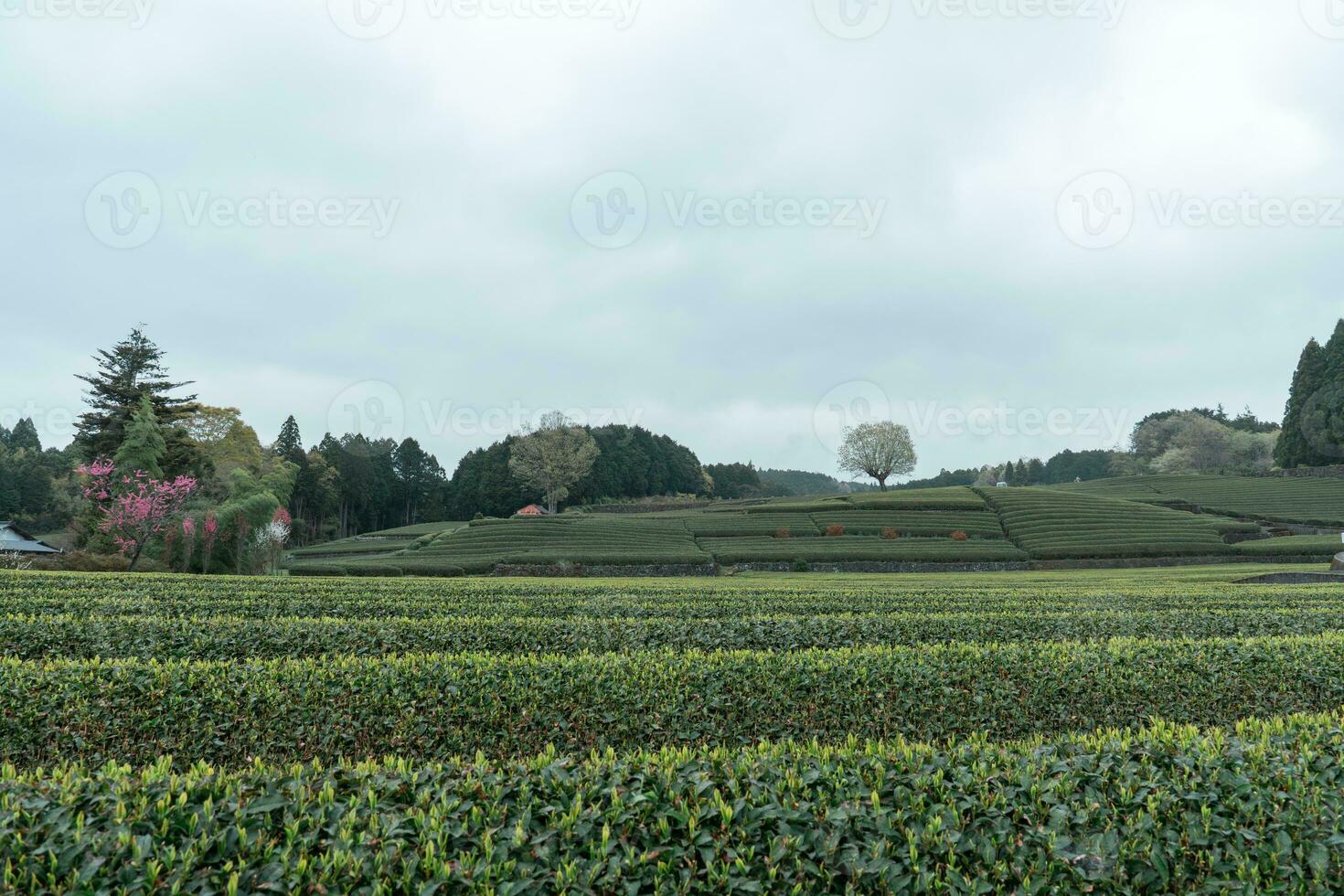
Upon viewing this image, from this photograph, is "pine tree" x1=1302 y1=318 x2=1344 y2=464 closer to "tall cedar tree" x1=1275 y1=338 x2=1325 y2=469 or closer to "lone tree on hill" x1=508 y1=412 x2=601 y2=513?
"tall cedar tree" x1=1275 y1=338 x2=1325 y2=469

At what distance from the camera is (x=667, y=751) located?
3896 mm

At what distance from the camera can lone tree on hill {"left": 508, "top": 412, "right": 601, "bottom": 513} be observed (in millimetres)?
76812

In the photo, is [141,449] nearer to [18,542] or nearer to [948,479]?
[18,542]

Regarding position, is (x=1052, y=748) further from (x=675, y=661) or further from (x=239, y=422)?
(x=239, y=422)

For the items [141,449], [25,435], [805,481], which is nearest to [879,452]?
[141,449]

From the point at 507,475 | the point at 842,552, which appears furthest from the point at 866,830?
the point at 507,475

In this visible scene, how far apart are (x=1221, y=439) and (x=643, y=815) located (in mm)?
117481

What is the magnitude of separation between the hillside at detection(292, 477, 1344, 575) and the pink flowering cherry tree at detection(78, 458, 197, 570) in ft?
22.2

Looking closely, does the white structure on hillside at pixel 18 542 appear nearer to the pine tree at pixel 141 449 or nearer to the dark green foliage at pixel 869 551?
the pine tree at pixel 141 449

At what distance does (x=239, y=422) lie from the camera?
7100 centimetres

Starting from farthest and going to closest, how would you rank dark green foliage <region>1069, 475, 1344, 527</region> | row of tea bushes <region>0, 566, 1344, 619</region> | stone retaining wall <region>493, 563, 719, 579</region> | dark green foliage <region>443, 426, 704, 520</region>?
dark green foliage <region>443, 426, 704, 520</region>
dark green foliage <region>1069, 475, 1344, 527</region>
stone retaining wall <region>493, 563, 719, 579</region>
row of tea bushes <region>0, 566, 1344, 619</region>

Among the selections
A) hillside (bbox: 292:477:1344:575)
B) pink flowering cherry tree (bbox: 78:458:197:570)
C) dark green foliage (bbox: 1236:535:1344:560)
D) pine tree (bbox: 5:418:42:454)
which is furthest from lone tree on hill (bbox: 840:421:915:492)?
pine tree (bbox: 5:418:42:454)

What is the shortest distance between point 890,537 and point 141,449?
4277 cm

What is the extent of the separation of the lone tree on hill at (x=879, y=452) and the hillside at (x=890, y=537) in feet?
40.7
